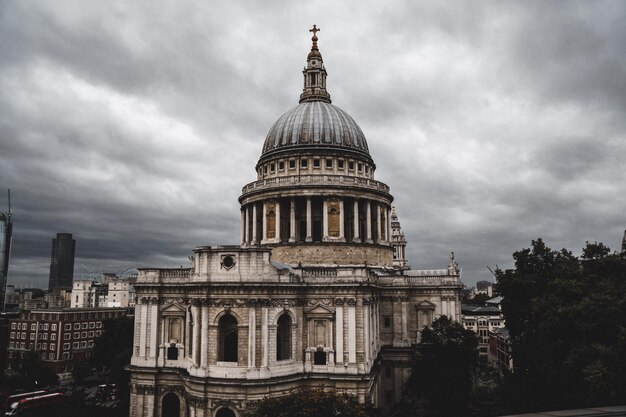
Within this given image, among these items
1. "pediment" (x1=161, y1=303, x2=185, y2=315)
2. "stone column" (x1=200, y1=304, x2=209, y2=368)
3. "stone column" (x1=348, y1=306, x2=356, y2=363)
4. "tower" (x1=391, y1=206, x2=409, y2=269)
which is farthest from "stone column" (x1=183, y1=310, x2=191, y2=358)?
"tower" (x1=391, y1=206, x2=409, y2=269)

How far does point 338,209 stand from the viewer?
52688mm

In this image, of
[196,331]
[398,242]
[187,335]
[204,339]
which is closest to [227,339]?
[204,339]

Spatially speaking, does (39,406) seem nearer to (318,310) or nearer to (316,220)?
(318,310)

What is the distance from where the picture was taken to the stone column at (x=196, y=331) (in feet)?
125

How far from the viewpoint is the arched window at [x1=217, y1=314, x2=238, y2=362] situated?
38.1 metres

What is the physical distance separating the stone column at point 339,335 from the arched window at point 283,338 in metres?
3.86

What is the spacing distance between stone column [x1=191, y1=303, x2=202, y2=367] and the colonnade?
49.7 ft

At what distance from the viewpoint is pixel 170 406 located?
4128 centimetres

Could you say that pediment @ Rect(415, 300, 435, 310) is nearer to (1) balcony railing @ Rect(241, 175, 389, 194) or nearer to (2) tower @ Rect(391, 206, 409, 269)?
(1) balcony railing @ Rect(241, 175, 389, 194)

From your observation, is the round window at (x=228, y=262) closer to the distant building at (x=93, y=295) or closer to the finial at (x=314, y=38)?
the finial at (x=314, y=38)

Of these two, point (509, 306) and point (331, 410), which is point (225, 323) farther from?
point (509, 306)

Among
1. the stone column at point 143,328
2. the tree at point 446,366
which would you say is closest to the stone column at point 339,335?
the tree at point 446,366

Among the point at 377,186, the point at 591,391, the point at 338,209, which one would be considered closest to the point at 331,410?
the point at 591,391

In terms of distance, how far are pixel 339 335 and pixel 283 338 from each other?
4.62 metres
